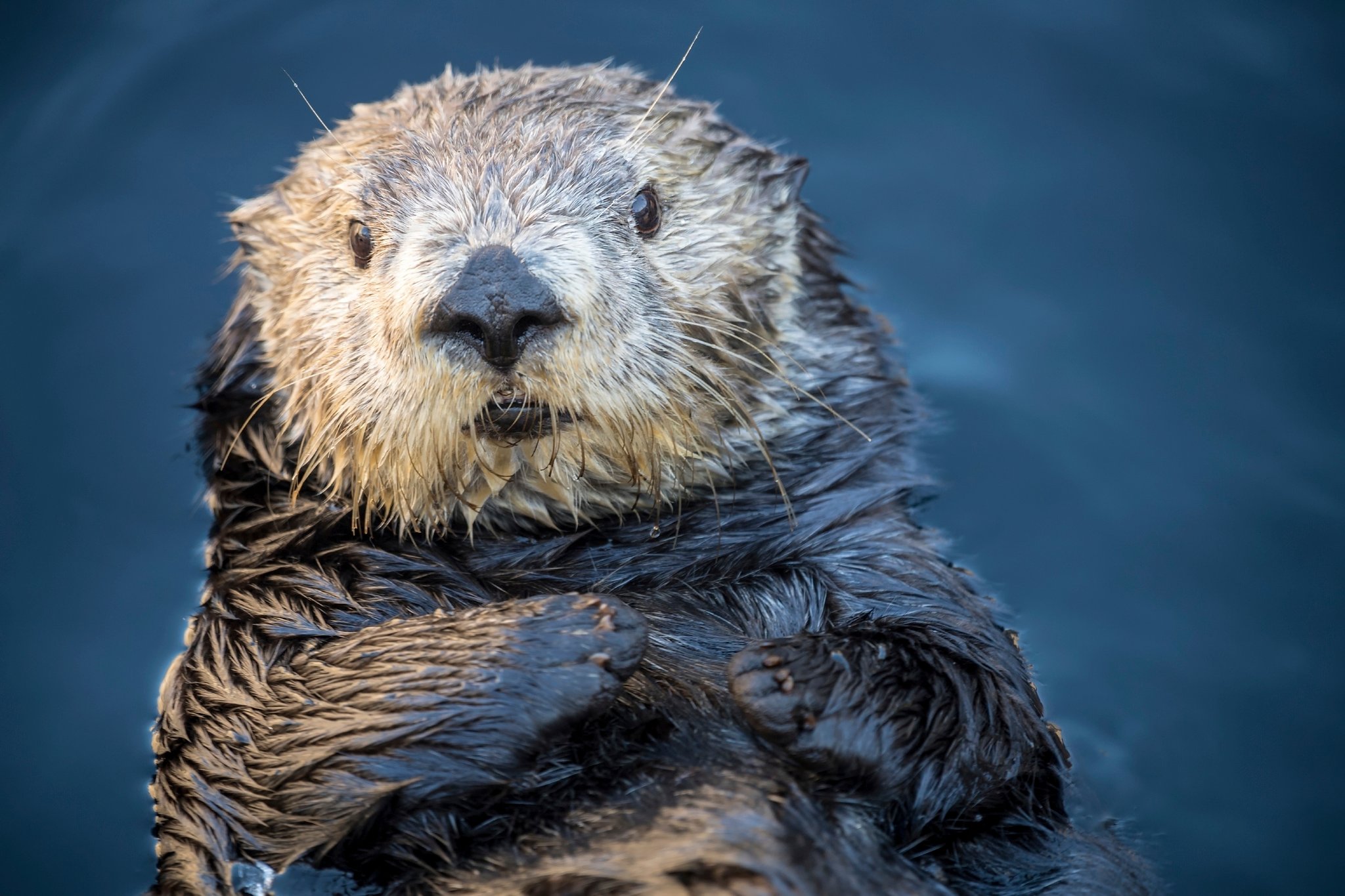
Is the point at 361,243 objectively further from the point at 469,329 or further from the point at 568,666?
the point at 568,666

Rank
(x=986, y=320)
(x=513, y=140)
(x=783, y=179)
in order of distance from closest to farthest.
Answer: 1. (x=513, y=140)
2. (x=783, y=179)
3. (x=986, y=320)

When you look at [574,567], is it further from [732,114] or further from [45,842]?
[732,114]

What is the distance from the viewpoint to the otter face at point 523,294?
2.76 metres

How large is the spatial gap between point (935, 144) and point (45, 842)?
4.25m

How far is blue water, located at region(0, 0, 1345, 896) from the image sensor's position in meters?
3.87

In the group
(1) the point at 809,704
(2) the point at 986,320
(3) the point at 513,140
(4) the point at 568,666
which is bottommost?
(4) the point at 568,666

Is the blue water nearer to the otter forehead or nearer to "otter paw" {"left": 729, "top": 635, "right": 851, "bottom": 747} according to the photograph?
"otter paw" {"left": 729, "top": 635, "right": 851, "bottom": 747}

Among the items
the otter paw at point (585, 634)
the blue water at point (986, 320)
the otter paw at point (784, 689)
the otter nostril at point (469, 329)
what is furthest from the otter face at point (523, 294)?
the blue water at point (986, 320)

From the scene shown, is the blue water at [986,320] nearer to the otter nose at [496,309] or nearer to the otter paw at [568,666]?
the otter paw at [568,666]

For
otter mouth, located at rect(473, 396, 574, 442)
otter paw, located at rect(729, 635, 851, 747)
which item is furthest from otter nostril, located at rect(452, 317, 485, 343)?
otter paw, located at rect(729, 635, 851, 747)

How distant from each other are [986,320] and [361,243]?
106 inches

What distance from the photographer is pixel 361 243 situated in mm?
3275

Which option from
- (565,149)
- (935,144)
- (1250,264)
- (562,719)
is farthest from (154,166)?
(1250,264)

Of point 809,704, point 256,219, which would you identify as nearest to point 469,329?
point 809,704
